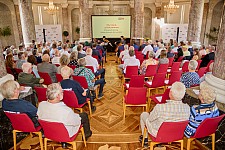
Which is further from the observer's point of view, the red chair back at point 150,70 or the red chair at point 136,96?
the red chair back at point 150,70

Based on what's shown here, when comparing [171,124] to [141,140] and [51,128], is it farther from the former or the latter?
[51,128]

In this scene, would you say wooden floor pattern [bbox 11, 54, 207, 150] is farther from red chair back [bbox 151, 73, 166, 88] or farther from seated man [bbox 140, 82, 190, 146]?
seated man [bbox 140, 82, 190, 146]

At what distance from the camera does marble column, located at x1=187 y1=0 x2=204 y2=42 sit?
898 cm

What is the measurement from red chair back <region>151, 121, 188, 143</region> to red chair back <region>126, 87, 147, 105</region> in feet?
3.83

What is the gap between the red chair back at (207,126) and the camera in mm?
2327

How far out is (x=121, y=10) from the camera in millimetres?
16609

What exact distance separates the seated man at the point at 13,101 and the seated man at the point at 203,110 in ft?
7.37

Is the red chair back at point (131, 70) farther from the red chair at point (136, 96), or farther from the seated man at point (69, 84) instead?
the seated man at point (69, 84)

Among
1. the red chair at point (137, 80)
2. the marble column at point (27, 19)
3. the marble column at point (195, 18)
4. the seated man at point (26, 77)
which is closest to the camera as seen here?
the seated man at point (26, 77)

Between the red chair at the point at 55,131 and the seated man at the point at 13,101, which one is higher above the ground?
the seated man at the point at 13,101

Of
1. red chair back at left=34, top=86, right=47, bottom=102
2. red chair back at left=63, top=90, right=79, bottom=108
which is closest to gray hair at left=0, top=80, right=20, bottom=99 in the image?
red chair back at left=34, top=86, right=47, bottom=102

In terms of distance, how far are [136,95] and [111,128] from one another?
0.81 m

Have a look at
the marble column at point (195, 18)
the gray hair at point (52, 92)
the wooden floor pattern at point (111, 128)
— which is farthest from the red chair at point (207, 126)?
the marble column at point (195, 18)

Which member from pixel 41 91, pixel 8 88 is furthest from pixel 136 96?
pixel 8 88
